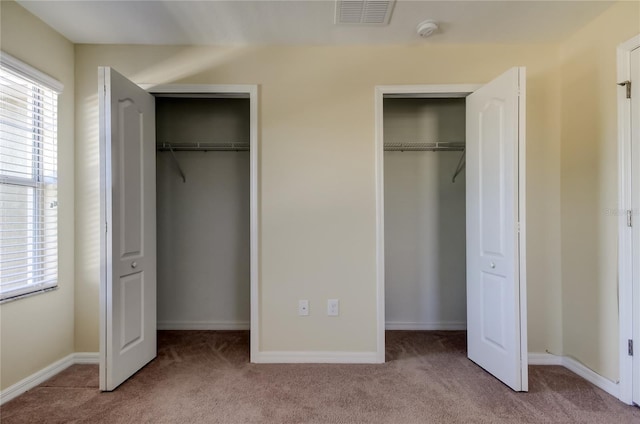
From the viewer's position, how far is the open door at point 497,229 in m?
2.09

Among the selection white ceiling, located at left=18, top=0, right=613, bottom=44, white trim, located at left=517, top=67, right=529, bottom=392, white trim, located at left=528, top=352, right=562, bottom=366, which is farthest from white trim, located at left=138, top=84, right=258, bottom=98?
white trim, located at left=528, top=352, right=562, bottom=366

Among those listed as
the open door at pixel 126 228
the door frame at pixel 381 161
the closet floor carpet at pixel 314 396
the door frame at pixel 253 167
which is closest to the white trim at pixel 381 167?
the door frame at pixel 381 161

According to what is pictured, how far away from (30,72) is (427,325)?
382 cm

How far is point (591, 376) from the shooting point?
2.22 metres

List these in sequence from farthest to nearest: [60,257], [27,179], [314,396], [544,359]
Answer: [544,359]
[60,257]
[27,179]
[314,396]

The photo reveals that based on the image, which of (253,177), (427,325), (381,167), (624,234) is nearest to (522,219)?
(624,234)

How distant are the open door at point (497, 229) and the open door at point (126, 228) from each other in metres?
2.50

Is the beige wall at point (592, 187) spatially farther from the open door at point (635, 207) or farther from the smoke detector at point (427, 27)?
the smoke detector at point (427, 27)

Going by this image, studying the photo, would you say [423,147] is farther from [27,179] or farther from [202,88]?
[27,179]

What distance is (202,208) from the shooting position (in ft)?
10.9

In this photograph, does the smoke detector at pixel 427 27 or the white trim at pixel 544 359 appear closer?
the smoke detector at pixel 427 27

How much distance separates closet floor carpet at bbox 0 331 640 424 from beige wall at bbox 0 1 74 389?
0.21 meters

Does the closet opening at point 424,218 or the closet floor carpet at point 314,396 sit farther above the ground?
the closet opening at point 424,218

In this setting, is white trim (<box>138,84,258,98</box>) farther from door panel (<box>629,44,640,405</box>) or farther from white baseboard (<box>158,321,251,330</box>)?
door panel (<box>629,44,640,405</box>)
